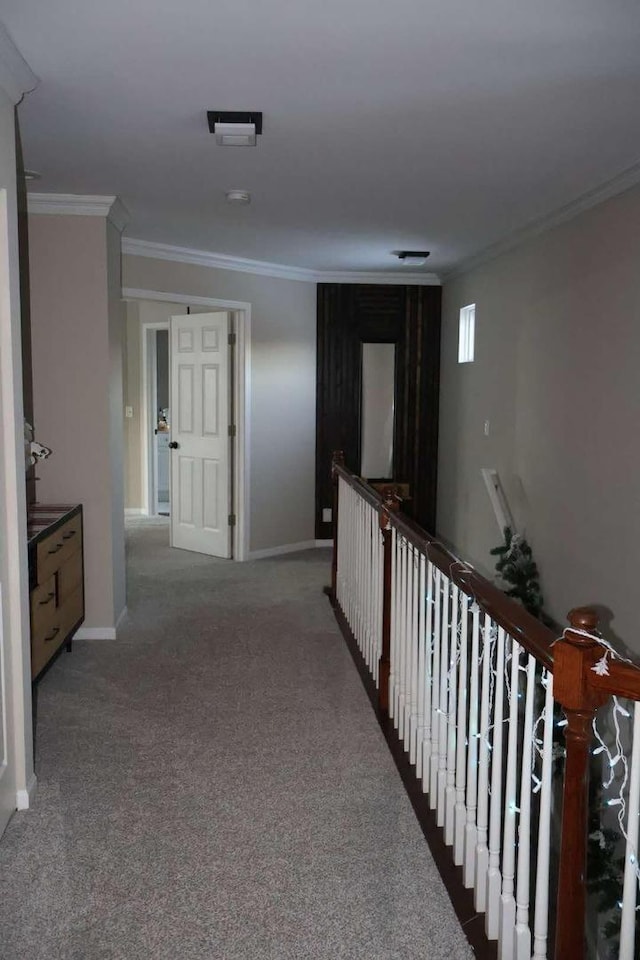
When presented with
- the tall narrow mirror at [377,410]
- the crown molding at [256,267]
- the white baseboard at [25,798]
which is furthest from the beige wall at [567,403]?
the white baseboard at [25,798]

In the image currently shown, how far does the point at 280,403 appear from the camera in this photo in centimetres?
705

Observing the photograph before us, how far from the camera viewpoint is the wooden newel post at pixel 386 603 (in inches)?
130

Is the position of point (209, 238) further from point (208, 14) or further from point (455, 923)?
point (455, 923)

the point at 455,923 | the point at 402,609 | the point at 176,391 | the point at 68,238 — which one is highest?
the point at 68,238

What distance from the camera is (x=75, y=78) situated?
2779 mm

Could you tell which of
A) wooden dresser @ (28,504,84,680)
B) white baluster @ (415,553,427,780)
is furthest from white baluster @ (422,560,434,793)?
wooden dresser @ (28,504,84,680)

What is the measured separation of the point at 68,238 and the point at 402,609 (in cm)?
281

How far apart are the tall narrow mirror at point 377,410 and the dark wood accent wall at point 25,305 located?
12.0ft

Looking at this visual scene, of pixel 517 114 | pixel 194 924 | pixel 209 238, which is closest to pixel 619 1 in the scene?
pixel 517 114

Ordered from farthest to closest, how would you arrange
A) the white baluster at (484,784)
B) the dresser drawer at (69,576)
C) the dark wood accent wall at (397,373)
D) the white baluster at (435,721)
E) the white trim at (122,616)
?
the dark wood accent wall at (397,373), the white trim at (122,616), the dresser drawer at (69,576), the white baluster at (435,721), the white baluster at (484,784)

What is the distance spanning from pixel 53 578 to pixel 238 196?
2.16 meters

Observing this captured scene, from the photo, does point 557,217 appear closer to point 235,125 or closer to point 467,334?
point 467,334

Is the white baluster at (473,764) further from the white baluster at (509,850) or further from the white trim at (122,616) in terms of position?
the white trim at (122,616)

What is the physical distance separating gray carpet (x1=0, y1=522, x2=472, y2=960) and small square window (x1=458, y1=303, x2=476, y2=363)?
308 cm
